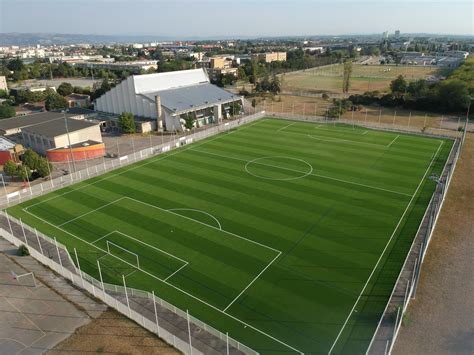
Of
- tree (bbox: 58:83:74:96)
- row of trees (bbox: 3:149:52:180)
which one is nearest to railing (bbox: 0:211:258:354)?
row of trees (bbox: 3:149:52:180)

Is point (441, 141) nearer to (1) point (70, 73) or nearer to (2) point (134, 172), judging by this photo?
(2) point (134, 172)

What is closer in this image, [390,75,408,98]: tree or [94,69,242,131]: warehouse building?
[94,69,242,131]: warehouse building

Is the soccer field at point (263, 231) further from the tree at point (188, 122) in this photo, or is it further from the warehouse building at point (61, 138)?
the tree at point (188, 122)

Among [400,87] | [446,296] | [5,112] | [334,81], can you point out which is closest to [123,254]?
[446,296]

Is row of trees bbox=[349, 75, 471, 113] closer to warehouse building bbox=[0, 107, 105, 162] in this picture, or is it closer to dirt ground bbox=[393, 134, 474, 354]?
dirt ground bbox=[393, 134, 474, 354]

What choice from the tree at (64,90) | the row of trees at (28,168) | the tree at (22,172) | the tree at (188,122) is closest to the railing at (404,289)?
the row of trees at (28,168)

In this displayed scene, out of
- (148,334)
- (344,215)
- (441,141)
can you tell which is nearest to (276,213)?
(344,215)
